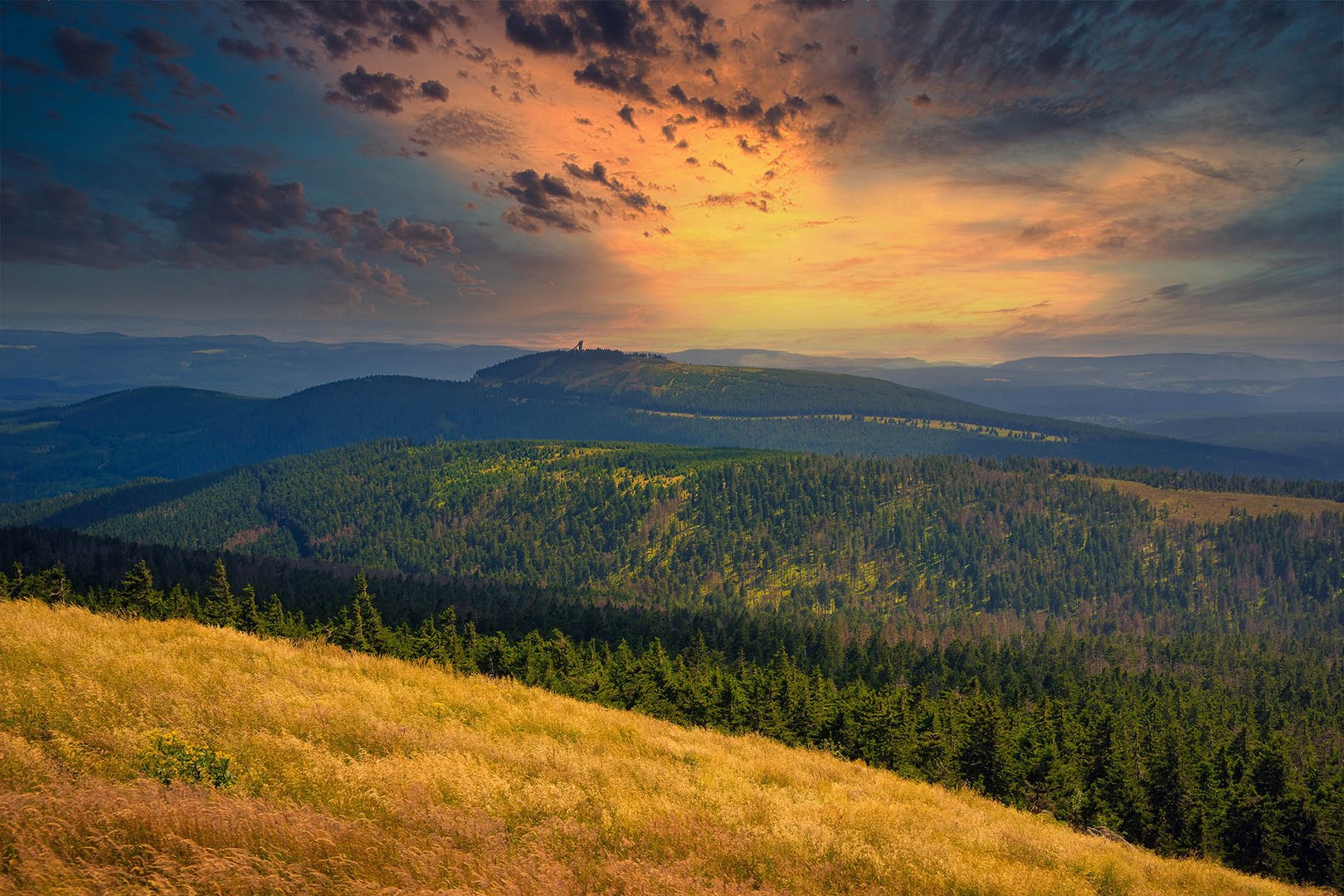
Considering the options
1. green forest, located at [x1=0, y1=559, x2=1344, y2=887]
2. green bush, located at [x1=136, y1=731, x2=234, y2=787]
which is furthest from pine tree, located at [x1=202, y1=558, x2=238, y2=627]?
green bush, located at [x1=136, y1=731, x2=234, y2=787]

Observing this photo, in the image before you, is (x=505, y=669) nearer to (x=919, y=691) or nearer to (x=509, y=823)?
(x=919, y=691)

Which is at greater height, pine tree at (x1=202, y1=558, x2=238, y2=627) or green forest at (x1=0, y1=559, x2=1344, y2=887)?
pine tree at (x1=202, y1=558, x2=238, y2=627)

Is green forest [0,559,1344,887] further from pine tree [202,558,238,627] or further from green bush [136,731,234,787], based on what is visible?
green bush [136,731,234,787]

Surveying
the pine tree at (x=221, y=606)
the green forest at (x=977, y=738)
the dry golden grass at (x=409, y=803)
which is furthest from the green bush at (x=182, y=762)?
the pine tree at (x=221, y=606)

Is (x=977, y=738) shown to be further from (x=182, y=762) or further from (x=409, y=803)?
(x=182, y=762)

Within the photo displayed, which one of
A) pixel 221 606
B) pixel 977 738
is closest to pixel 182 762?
pixel 977 738

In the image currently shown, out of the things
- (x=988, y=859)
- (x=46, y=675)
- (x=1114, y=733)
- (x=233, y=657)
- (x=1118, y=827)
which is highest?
(x=46, y=675)

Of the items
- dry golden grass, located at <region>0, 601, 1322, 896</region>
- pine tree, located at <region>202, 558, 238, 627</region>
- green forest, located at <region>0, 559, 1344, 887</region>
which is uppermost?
dry golden grass, located at <region>0, 601, 1322, 896</region>

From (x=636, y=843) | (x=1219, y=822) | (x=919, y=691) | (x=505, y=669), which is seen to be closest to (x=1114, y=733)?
(x=1219, y=822)

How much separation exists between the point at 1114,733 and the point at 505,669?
2618 inches

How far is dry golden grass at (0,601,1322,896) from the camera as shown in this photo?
10109 mm

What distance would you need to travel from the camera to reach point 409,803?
1364 centimetres

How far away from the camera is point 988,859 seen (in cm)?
1778

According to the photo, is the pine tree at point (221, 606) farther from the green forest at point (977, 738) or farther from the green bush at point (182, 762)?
the green bush at point (182, 762)
